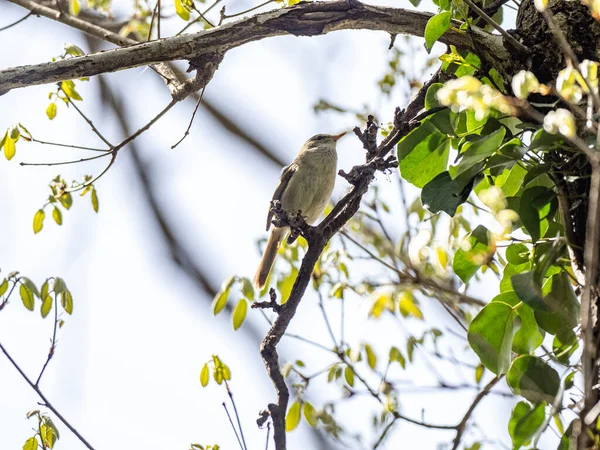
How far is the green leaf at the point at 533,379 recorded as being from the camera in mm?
1439

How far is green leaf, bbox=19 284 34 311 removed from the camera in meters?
2.73

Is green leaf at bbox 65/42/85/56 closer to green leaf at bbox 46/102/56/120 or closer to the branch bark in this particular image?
Result: green leaf at bbox 46/102/56/120

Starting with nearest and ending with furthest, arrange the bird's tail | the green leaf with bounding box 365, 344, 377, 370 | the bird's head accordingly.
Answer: the green leaf with bounding box 365, 344, 377, 370, the bird's tail, the bird's head

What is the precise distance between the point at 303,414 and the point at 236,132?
3445mm

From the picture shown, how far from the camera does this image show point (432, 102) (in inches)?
70.2

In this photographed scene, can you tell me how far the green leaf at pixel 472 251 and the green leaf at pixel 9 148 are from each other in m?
1.88

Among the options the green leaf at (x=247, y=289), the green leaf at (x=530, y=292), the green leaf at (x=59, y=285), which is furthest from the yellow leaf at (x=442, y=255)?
the green leaf at (x=59, y=285)

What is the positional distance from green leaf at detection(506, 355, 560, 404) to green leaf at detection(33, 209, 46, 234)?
2.36 meters

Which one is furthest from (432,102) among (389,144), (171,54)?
(171,54)

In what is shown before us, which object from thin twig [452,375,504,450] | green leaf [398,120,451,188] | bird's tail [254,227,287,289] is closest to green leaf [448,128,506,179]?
green leaf [398,120,451,188]

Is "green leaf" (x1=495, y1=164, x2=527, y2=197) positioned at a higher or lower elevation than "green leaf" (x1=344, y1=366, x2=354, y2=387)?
lower

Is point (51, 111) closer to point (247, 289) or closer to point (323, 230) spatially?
point (247, 289)

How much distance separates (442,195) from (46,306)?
5.87 ft

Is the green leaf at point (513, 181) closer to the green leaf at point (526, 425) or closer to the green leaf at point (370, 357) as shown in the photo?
the green leaf at point (526, 425)
